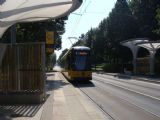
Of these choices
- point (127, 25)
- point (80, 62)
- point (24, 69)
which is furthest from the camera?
point (127, 25)

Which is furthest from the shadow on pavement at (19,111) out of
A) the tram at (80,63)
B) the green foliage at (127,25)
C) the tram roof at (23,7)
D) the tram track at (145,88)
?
the green foliage at (127,25)

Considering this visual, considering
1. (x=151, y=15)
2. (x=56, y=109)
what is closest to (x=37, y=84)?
(x=56, y=109)

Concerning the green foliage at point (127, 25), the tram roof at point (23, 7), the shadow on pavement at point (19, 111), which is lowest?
the shadow on pavement at point (19, 111)

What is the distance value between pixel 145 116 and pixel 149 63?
4580cm

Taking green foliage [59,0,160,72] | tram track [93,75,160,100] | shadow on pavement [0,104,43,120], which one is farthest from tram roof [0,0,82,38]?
green foliage [59,0,160,72]

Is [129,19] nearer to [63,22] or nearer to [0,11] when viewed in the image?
[63,22]

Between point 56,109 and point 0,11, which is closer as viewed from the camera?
point 0,11

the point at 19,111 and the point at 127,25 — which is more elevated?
the point at 127,25

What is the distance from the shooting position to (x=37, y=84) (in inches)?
803

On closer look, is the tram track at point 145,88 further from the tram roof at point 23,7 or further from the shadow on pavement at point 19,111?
the tram roof at point 23,7

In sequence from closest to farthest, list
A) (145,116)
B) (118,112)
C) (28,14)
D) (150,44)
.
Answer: (145,116) < (118,112) < (28,14) < (150,44)

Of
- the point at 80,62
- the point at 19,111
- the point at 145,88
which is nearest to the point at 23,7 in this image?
the point at 19,111

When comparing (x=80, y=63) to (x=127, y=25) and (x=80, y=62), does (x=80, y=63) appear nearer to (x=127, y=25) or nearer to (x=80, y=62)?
(x=80, y=62)

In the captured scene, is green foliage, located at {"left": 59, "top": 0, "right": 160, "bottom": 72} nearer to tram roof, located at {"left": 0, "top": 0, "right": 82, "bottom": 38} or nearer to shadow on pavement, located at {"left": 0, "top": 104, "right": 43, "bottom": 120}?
shadow on pavement, located at {"left": 0, "top": 104, "right": 43, "bottom": 120}
